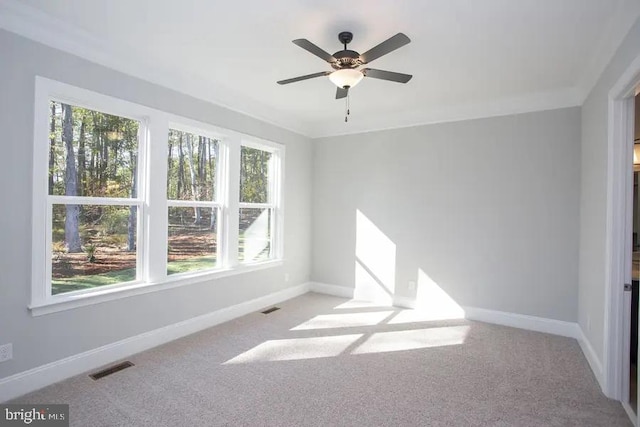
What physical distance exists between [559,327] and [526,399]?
171 centimetres

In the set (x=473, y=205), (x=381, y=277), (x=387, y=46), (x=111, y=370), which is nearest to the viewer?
(x=387, y=46)

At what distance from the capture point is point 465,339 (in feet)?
12.0

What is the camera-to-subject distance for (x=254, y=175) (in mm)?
4680

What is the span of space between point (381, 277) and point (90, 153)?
12.4ft

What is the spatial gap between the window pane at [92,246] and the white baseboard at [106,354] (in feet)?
1.79

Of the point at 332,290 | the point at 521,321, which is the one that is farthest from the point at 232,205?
the point at 521,321

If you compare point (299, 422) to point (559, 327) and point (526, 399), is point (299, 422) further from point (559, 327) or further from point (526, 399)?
point (559, 327)

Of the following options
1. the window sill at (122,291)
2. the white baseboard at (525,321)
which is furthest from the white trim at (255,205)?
the white baseboard at (525,321)

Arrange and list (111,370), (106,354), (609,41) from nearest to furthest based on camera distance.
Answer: (609,41), (111,370), (106,354)

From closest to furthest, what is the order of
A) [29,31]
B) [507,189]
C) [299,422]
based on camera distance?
[299,422]
[29,31]
[507,189]

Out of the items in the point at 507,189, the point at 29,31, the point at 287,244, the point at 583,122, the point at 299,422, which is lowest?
the point at 299,422

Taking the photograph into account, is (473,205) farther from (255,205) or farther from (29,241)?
(29,241)

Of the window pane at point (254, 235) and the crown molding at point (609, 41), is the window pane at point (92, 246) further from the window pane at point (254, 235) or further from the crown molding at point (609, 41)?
the crown molding at point (609, 41)

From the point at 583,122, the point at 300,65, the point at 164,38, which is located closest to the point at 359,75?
the point at 300,65
